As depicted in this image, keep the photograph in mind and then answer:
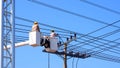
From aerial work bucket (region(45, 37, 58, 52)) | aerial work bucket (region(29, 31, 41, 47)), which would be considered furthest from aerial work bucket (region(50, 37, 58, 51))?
aerial work bucket (region(29, 31, 41, 47))

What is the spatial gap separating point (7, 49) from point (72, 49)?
48.9 ft

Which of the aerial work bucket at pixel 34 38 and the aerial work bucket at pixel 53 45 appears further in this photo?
the aerial work bucket at pixel 53 45

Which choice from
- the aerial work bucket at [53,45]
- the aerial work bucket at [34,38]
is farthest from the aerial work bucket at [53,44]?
the aerial work bucket at [34,38]

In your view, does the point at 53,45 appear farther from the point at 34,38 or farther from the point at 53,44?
the point at 34,38

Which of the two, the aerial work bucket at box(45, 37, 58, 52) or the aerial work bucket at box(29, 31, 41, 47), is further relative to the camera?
the aerial work bucket at box(45, 37, 58, 52)

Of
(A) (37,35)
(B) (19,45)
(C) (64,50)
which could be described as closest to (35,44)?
(A) (37,35)

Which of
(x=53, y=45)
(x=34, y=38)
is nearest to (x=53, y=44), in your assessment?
(x=53, y=45)

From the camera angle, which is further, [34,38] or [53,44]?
[53,44]

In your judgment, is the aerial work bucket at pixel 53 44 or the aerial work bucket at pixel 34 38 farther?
the aerial work bucket at pixel 53 44

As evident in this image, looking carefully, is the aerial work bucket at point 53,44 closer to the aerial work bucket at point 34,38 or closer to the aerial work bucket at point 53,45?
the aerial work bucket at point 53,45

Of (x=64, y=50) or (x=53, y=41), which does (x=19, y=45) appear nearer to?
(x=53, y=41)

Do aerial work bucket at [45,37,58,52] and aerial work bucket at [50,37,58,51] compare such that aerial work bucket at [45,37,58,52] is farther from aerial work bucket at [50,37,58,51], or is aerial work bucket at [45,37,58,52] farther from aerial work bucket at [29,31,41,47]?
aerial work bucket at [29,31,41,47]

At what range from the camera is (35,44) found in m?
14.7

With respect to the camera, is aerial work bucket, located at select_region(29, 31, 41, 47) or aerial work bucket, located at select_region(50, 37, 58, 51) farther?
aerial work bucket, located at select_region(50, 37, 58, 51)
